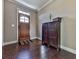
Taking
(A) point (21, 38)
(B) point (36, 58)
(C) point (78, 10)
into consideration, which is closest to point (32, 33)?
(A) point (21, 38)

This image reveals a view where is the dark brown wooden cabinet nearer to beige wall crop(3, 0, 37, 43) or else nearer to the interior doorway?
the interior doorway

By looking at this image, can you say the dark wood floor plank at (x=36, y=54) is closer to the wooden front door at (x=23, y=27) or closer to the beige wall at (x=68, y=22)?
the beige wall at (x=68, y=22)

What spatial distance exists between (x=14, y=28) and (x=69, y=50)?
3644 mm

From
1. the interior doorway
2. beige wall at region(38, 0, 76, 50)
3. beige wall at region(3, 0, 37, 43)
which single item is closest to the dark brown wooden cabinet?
beige wall at region(38, 0, 76, 50)

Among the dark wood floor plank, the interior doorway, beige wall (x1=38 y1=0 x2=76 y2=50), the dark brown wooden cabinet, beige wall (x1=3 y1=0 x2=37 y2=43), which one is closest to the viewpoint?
the dark wood floor plank

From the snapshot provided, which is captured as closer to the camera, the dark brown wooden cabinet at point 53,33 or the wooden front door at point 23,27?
the dark brown wooden cabinet at point 53,33

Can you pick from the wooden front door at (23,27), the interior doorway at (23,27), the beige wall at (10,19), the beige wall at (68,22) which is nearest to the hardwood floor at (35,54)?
the beige wall at (68,22)

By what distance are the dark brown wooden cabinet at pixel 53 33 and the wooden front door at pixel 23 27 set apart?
6.40 feet

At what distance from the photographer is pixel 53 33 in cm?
386

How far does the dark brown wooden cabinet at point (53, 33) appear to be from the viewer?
141 inches

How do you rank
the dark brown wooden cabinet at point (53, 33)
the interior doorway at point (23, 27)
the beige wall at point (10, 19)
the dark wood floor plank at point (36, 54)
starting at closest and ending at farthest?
the dark wood floor plank at point (36, 54)
the dark brown wooden cabinet at point (53, 33)
the beige wall at point (10, 19)
the interior doorway at point (23, 27)

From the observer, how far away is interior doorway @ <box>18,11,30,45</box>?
18.5 ft

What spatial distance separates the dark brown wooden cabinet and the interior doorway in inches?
75.7

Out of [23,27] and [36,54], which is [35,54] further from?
[23,27]
